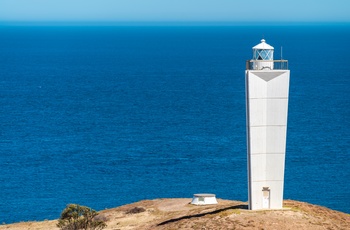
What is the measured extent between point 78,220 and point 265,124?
1185 centimetres

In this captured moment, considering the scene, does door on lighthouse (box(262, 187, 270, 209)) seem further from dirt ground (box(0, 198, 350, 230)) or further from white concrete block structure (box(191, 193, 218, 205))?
white concrete block structure (box(191, 193, 218, 205))

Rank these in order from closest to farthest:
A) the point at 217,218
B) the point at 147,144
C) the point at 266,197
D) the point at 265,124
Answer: the point at 217,218, the point at 265,124, the point at 266,197, the point at 147,144

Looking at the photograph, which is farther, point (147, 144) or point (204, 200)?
point (147, 144)

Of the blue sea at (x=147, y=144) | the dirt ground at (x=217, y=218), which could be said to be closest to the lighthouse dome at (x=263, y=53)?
the dirt ground at (x=217, y=218)

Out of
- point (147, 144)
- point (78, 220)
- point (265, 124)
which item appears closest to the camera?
point (265, 124)

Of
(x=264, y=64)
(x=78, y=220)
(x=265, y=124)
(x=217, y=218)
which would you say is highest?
(x=264, y=64)

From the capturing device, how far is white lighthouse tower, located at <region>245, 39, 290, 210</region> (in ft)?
127

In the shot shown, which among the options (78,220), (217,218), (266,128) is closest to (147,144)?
(78,220)

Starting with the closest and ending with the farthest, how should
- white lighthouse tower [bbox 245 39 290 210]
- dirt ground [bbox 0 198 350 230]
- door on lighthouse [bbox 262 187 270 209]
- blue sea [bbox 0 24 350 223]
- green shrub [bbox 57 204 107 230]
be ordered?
dirt ground [bbox 0 198 350 230] → white lighthouse tower [bbox 245 39 290 210] → door on lighthouse [bbox 262 187 270 209] → green shrub [bbox 57 204 107 230] → blue sea [bbox 0 24 350 223]

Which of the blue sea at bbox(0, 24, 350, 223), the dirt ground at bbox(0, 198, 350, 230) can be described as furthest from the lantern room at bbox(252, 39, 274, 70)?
the blue sea at bbox(0, 24, 350, 223)

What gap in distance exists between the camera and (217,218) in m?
38.4

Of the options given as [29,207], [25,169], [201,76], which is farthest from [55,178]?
[201,76]

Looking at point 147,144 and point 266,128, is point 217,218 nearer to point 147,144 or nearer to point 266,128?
point 266,128

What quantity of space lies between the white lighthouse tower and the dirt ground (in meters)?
1.18
